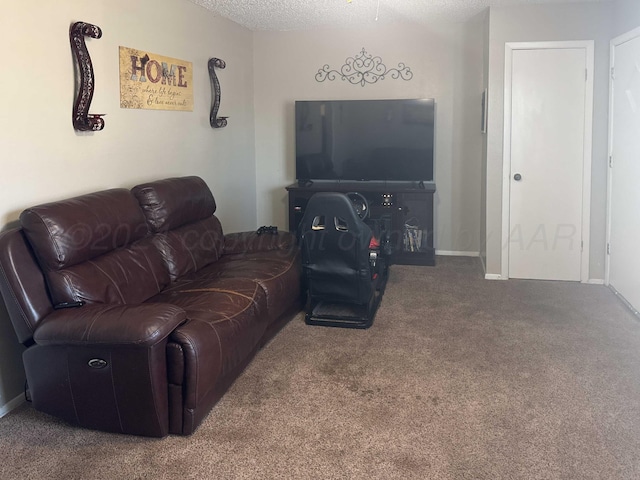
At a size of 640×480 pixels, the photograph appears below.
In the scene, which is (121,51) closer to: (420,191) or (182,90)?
(182,90)

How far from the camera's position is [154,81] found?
171 inches

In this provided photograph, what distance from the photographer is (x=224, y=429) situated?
2.76 meters

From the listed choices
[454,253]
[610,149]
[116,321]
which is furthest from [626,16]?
[116,321]

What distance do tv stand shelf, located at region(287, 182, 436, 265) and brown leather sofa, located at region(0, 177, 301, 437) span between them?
2.43 metres

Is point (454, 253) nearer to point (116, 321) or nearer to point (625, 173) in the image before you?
point (625, 173)

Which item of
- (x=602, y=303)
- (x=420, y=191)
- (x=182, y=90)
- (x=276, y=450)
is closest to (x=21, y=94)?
(x=182, y=90)

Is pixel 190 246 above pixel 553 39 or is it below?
below

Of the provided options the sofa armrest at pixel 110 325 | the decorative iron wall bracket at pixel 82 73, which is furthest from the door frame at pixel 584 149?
the sofa armrest at pixel 110 325

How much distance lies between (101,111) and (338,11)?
2623mm

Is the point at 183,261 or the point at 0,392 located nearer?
the point at 0,392

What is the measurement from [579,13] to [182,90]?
3362mm

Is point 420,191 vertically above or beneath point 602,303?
above

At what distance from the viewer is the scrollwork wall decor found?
6.08 meters

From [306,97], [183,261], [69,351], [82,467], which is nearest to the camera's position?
[82,467]
